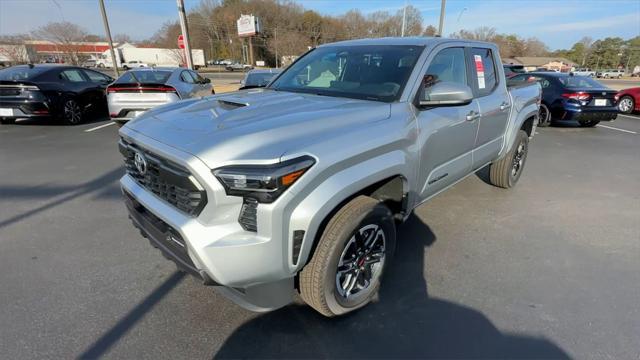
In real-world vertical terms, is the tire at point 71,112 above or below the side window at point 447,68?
below

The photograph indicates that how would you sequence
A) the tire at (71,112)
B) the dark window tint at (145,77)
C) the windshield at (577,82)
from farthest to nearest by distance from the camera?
the windshield at (577,82) < the tire at (71,112) < the dark window tint at (145,77)

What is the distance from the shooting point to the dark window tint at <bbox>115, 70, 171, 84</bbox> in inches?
307

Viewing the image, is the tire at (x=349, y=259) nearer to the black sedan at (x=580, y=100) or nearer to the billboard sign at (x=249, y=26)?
the black sedan at (x=580, y=100)

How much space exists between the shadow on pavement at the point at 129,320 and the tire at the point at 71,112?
8345mm

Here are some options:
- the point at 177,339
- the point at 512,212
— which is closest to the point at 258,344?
the point at 177,339

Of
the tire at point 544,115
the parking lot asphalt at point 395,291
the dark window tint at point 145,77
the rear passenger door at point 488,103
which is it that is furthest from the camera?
A: the tire at point 544,115

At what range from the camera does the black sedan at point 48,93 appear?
8023 mm

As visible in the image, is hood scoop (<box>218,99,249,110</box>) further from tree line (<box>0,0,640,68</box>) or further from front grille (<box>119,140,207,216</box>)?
tree line (<box>0,0,640,68</box>)

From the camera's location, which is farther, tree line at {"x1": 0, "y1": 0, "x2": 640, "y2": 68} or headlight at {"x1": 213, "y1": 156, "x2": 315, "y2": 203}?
tree line at {"x1": 0, "y1": 0, "x2": 640, "y2": 68}

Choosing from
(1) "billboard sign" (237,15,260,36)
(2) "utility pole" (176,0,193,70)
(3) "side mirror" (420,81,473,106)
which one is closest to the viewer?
(3) "side mirror" (420,81,473,106)

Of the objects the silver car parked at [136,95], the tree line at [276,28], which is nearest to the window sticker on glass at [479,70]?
the silver car parked at [136,95]

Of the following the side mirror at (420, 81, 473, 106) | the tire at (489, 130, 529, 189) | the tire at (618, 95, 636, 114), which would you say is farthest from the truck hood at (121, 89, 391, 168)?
the tire at (618, 95, 636, 114)

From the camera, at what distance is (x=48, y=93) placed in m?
8.30

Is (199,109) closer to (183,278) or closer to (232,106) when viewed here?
(232,106)
